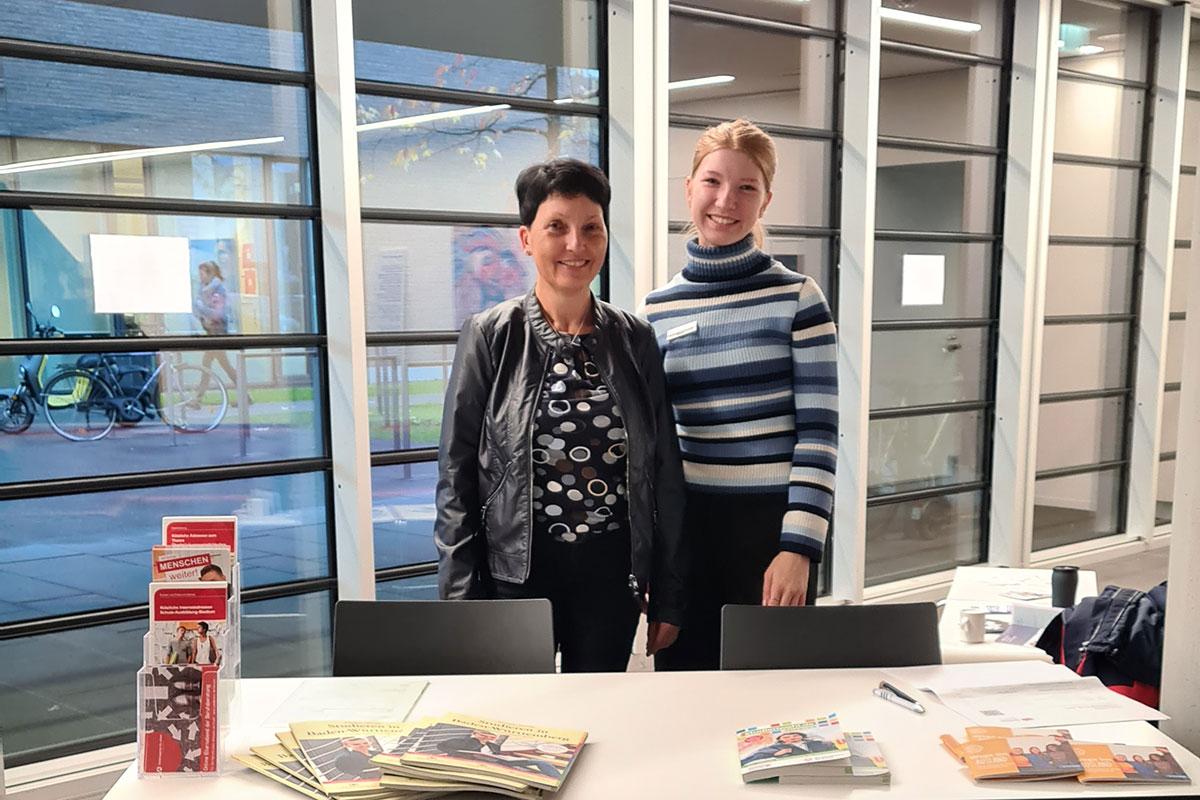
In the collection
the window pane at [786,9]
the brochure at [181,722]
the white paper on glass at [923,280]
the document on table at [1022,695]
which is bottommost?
the document on table at [1022,695]

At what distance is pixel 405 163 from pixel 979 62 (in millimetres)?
3647

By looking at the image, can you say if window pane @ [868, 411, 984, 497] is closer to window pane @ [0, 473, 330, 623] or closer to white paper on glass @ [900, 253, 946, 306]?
white paper on glass @ [900, 253, 946, 306]

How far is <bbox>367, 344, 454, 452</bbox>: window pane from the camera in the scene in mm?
4473

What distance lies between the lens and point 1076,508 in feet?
24.1

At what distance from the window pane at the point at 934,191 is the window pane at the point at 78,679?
394 centimetres

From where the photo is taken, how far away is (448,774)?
1617 millimetres

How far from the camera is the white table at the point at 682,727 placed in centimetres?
164

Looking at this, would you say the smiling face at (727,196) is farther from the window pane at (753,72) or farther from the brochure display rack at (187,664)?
the window pane at (753,72)

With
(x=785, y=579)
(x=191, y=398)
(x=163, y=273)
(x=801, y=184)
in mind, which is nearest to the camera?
(x=785, y=579)

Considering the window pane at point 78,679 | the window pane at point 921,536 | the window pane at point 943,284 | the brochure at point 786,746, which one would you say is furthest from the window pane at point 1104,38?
the brochure at point 786,746

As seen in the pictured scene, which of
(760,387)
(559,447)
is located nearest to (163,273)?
(559,447)

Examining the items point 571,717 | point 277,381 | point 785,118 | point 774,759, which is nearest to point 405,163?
point 277,381

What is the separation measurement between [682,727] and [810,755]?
0.26m

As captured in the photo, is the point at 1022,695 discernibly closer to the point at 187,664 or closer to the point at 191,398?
the point at 187,664
